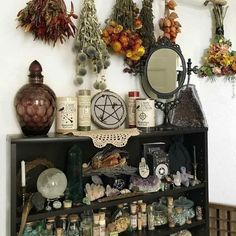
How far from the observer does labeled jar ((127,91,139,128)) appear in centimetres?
169

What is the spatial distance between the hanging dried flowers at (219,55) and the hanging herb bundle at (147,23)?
0.48m

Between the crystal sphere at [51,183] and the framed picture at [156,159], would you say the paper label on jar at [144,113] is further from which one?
the crystal sphere at [51,183]

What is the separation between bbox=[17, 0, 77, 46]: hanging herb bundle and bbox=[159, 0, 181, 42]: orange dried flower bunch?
23.2 inches

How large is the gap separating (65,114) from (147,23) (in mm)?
637

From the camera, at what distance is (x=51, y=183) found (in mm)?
1360

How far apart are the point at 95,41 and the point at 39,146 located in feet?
1.72

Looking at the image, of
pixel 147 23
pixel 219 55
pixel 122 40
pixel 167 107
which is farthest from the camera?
pixel 219 55

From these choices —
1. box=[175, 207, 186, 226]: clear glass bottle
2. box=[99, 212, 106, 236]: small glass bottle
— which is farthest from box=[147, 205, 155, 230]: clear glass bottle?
box=[99, 212, 106, 236]: small glass bottle

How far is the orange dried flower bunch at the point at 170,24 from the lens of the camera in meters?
1.81

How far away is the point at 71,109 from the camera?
146cm

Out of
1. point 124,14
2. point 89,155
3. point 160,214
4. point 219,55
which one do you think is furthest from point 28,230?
point 219,55

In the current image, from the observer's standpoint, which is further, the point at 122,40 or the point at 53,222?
the point at 122,40

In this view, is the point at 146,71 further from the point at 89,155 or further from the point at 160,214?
the point at 160,214

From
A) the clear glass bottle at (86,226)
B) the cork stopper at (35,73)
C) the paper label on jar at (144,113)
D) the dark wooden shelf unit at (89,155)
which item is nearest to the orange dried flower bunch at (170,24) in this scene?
the paper label on jar at (144,113)
